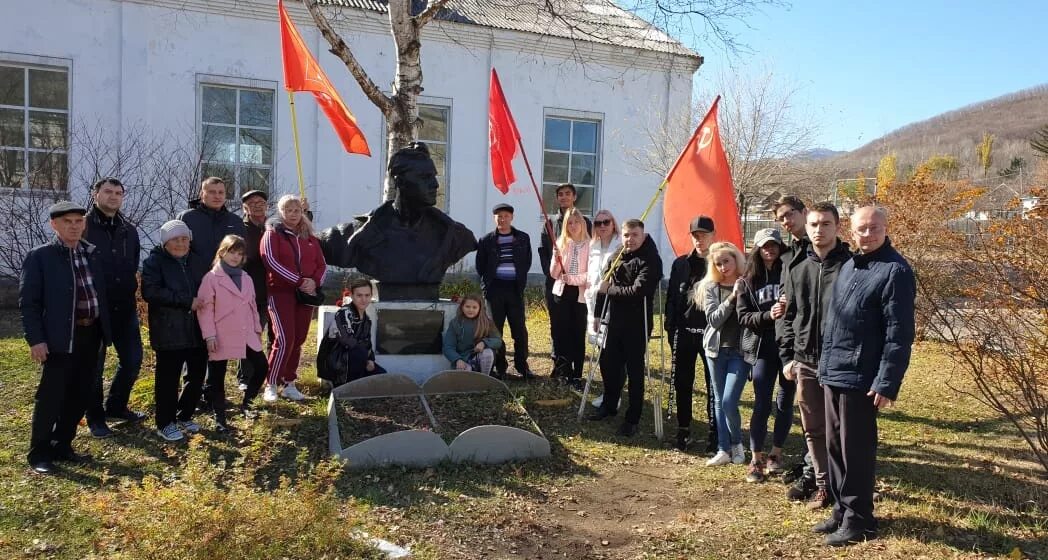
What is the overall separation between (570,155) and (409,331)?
31.8ft

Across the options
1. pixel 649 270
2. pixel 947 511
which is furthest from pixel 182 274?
pixel 947 511

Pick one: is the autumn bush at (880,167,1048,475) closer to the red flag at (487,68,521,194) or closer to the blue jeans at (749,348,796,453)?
the blue jeans at (749,348,796,453)

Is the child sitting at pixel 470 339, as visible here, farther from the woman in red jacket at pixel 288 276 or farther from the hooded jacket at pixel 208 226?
the hooded jacket at pixel 208 226

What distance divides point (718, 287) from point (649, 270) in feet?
2.27

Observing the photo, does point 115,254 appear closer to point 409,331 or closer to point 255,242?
point 255,242

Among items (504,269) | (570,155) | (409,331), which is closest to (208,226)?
(409,331)

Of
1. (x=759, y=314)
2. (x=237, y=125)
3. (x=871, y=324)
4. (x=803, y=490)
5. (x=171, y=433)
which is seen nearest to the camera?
(x=871, y=324)

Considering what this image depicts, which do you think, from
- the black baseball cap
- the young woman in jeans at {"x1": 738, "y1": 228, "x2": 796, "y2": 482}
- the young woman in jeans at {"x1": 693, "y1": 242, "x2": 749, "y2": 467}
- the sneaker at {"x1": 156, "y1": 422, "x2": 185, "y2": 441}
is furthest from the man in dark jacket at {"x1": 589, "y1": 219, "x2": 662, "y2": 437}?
the sneaker at {"x1": 156, "y1": 422, "x2": 185, "y2": 441}

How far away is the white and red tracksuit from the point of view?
5.77m

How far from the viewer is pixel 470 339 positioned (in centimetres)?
631

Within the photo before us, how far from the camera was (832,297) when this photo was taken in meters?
3.73

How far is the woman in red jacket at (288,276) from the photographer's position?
577cm

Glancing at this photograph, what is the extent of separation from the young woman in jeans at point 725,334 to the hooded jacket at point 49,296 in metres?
4.03

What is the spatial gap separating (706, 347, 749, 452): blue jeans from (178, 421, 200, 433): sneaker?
367 cm
